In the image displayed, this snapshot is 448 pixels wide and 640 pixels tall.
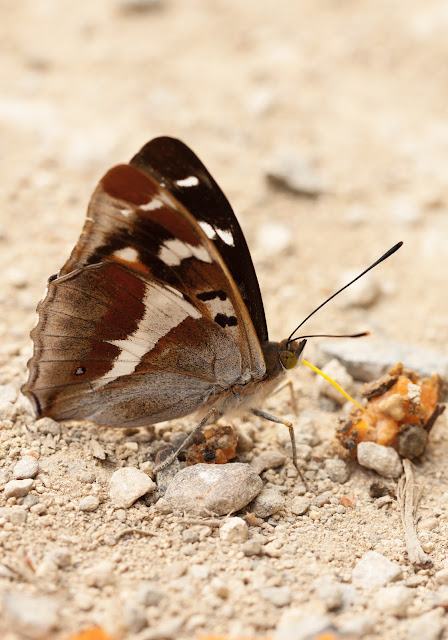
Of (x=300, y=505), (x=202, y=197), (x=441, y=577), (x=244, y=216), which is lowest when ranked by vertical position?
(x=441, y=577)

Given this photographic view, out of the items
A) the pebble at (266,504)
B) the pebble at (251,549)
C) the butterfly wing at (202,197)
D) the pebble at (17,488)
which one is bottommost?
the pebble at (266,504)

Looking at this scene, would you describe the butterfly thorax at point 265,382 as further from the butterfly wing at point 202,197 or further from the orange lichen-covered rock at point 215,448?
the butterfly wing at point 202,197

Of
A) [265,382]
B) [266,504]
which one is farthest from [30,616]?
[265,382]

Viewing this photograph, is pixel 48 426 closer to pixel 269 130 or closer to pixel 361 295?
pixel 361 295

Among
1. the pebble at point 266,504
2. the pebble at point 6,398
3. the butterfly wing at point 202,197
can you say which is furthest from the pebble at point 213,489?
the pebble at point 6,398

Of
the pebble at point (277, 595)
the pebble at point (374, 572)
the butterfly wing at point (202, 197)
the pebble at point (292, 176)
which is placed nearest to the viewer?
the pebble at point (277, 595)

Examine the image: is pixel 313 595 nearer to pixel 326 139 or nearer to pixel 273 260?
pixel 273 260

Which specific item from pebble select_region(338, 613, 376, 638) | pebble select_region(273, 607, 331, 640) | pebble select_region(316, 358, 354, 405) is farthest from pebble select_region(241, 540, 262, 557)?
pebble select_region(316, 358, 354, 405)

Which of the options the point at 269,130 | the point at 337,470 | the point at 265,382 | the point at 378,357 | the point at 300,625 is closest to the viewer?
the point at 300,625
